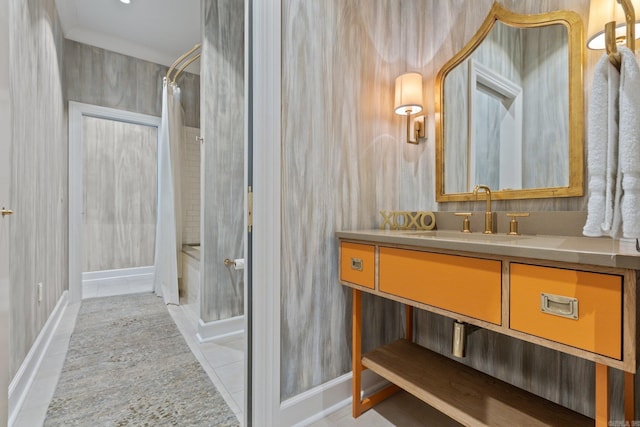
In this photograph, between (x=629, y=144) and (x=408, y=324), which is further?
(x=408, y=324)

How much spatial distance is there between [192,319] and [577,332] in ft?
8.82

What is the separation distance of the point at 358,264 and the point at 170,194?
7.85 feet

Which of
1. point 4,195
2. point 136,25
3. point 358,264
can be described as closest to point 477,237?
point 358,264

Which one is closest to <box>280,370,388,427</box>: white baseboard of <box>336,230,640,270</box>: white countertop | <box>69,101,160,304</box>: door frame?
<box>336,230,640,270</box>: white countertop

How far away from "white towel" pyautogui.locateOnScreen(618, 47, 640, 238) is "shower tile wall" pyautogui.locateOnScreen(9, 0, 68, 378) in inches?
92.3

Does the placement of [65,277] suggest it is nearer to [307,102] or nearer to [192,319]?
[192,319]

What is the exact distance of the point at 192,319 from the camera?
2621 mm

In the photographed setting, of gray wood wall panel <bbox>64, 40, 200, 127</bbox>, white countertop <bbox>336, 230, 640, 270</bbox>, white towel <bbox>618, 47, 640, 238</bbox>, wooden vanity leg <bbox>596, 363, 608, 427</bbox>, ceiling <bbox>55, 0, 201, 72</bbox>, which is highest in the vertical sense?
ceiling <bbox>55, 0, 201, 72</bbox>

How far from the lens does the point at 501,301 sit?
848 millimetres

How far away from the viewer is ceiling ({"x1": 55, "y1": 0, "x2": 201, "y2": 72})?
9.05 ft

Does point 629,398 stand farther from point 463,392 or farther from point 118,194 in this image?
point 118,194

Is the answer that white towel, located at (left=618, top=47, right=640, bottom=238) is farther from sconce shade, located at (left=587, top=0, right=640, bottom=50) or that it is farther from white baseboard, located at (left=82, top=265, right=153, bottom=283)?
white baseboard, located at (left=82, top=265, right=153, bottom=283)

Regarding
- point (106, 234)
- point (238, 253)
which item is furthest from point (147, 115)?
point (238, 253)

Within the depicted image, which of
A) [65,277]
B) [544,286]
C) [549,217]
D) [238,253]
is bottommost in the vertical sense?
[65,277]
